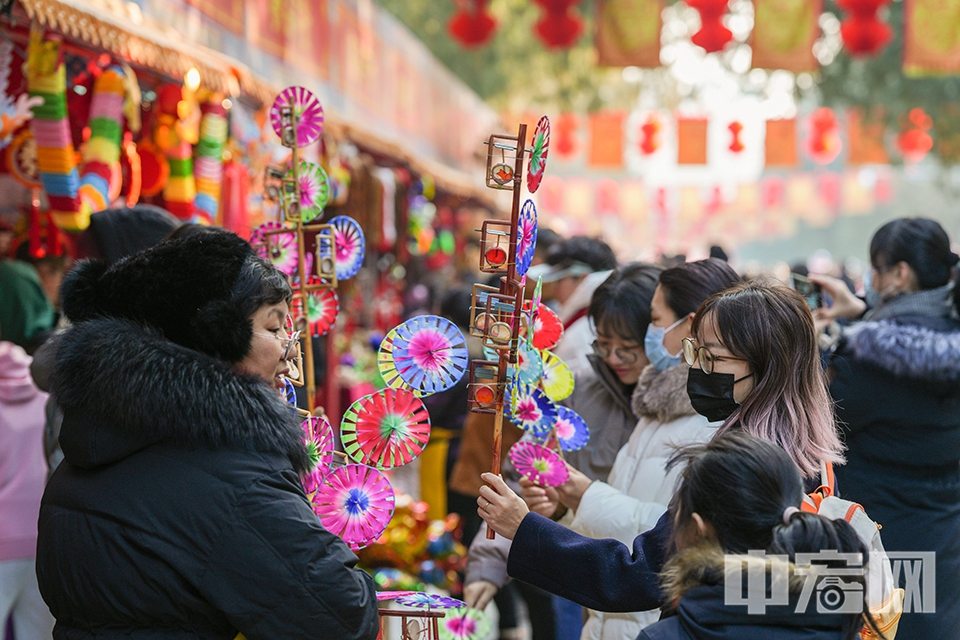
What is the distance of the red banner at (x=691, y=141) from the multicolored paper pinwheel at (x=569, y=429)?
13.6 m

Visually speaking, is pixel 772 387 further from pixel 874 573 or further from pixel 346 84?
pixel 346 84

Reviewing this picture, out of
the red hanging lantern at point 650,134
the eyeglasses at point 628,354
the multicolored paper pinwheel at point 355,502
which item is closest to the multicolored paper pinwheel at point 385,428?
the multicolored paper pinwheel at point 355,502

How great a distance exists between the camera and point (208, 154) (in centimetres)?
410

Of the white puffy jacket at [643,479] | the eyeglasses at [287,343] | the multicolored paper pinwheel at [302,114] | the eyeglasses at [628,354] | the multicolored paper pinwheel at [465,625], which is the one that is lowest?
the multicolored paper pinwheel at [465,625]

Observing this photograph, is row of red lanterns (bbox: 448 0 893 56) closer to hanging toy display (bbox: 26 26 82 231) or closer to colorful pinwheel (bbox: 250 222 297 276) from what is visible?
hanging toy display (bbox: 26 26 82 231)

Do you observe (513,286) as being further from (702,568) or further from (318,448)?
(702,568)

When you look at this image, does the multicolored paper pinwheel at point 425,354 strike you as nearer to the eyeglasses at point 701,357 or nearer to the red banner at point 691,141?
the eyeglasses at point 701,357

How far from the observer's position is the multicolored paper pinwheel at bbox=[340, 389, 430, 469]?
2.11 meters

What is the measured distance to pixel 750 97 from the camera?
1741 centimetres

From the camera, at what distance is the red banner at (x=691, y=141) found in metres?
15.4

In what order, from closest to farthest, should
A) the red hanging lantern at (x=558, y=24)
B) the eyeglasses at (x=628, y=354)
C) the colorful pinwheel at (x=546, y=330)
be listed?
the colorful pinwheel at (x=546, y=330) → the eyeglasses at (x=628, y=354) → the red hanging lantern at (x=558, y=24)

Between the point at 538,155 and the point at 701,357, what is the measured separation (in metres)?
0.57

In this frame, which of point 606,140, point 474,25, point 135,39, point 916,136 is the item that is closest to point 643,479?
point 135,39

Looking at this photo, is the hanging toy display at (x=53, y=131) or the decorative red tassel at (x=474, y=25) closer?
the hanging toy display at (x=53, y=131)
